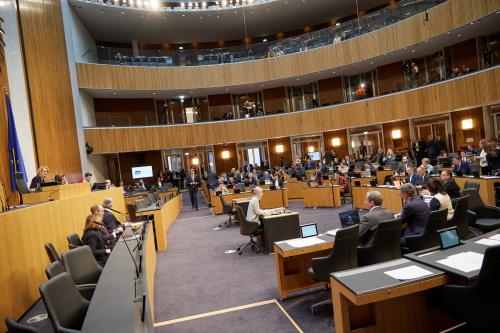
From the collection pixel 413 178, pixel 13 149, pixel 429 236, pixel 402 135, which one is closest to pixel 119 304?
pixel 429 236

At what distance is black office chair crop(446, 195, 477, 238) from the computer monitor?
171cm

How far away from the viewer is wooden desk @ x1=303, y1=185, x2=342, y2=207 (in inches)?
425

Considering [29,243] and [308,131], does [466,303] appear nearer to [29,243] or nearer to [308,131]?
[29,243]

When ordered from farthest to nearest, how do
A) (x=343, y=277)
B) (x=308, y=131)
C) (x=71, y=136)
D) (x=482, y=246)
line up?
(x=308, y=131) < (x=71, y=136) < (x=482, y=246) < (x=343, y=277)

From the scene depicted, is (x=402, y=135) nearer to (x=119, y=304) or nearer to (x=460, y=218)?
(x=460, y=218)

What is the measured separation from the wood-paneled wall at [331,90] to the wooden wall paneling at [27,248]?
57.4ft

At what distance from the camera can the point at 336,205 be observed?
1081cm

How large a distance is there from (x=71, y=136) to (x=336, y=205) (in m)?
10.4

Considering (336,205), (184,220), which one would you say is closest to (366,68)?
(336,205)

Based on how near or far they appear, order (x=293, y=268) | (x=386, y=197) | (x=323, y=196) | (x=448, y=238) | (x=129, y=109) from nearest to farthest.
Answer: (x=448, y=238) < (x=293, y=268) < (x=386, y=197) < (x=323, y=196) < (x=129, y=109)

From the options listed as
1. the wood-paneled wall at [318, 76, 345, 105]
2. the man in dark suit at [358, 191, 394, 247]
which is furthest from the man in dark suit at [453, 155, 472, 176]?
the wood-paneled wall at [318, 76, 345, 105]

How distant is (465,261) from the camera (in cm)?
255

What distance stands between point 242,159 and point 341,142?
645 centimetres

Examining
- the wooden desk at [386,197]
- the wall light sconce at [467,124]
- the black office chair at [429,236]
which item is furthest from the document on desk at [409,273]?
the wall light sconce at [467,124]
